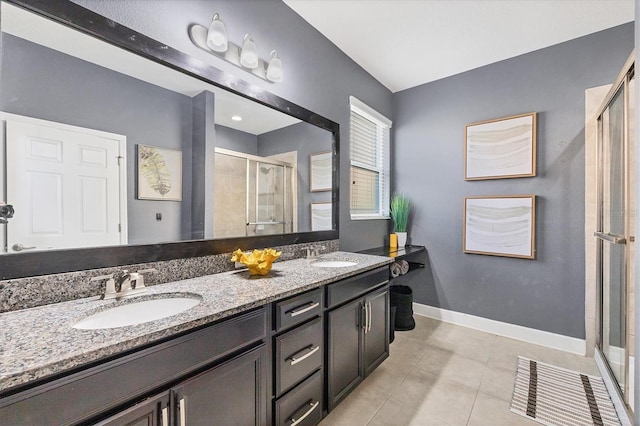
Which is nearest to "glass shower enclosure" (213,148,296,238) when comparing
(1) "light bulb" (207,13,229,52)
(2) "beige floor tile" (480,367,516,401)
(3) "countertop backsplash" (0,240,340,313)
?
(3) "countertop backsplash" (0,240,340,313)

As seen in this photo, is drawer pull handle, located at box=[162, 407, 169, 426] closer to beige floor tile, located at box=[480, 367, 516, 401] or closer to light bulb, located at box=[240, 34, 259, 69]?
light bulb, located at box=[240, 34, 259, 69]

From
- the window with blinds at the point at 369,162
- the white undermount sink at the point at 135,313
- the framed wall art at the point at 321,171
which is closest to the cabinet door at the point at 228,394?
the white undermount sink at the point at 135,313

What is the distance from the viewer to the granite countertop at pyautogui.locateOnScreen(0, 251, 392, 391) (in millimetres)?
673

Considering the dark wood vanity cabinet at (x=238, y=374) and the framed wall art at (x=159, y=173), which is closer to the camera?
the dark wood vanity cabinet at (x=238, y=374)

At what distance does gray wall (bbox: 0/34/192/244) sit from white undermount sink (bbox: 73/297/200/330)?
1.05ft

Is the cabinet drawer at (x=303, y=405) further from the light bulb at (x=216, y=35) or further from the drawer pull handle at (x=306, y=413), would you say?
the light bulb at (x=216, y=35)

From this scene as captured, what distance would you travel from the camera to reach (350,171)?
111 inches

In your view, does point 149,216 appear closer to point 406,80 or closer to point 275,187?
point 275,187

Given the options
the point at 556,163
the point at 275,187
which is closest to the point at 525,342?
the point at 556,163

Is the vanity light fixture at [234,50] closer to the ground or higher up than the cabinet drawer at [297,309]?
higher up

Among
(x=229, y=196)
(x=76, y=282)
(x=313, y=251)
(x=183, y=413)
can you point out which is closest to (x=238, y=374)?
(x=183, y=413)

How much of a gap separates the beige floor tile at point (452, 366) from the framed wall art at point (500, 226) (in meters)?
1.09

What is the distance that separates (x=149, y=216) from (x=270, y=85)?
1195 millimetres

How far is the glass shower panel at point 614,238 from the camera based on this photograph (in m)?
1.73
